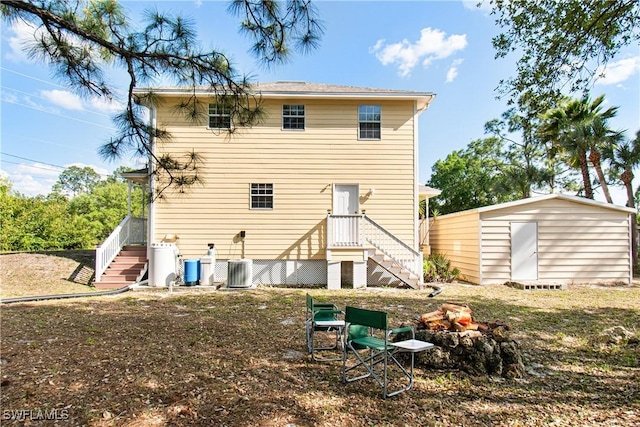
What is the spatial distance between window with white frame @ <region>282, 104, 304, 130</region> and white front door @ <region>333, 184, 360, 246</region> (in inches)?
91.3

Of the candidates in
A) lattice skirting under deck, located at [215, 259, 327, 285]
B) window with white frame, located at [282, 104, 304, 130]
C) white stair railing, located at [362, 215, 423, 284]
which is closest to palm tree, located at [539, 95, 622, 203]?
white stair railing, located at [362, 215, 423, 284]

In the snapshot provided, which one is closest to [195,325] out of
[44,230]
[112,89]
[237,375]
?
[237,375]

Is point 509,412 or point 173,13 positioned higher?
point 173,13

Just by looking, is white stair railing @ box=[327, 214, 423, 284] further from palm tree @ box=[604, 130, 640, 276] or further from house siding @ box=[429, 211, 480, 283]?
palm tree @ box=[604, 130, 640, 276]

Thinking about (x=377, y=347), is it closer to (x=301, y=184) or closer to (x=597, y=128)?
(x=301, y=184)

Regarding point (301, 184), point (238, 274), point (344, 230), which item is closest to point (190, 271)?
point (238, 274)

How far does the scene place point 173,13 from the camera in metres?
3.80

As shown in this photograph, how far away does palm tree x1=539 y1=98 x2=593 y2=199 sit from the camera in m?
14.4

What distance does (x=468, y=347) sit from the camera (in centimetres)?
401

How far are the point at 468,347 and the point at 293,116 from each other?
8.92 meters

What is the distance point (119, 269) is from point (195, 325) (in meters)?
6.26

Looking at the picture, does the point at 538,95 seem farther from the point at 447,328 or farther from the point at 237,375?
the point at 237,375

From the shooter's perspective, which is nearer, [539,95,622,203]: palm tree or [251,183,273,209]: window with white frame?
[251,183,273,209]: window with white frame

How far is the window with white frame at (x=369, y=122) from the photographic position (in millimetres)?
11227
